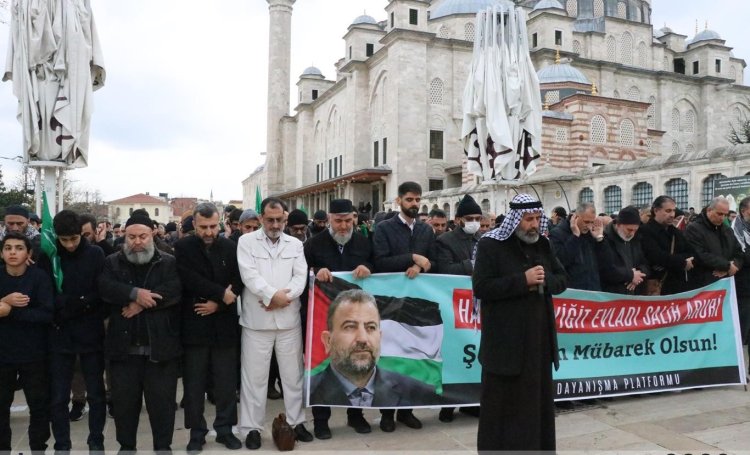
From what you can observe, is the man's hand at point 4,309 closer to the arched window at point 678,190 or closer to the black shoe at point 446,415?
the black shoe at point 446,415

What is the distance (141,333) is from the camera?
4.21 metres

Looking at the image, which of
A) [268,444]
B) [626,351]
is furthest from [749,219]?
[268,444]

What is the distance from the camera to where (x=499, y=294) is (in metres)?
3.65

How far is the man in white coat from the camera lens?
4.62 m

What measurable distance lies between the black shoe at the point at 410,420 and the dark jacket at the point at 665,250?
3.53 metres

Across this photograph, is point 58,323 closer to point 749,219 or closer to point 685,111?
point 749,219

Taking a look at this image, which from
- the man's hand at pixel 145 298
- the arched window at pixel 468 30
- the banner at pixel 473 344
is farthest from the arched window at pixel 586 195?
the arched window at pixel 468 30

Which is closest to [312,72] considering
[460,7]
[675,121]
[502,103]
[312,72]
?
[312,72]

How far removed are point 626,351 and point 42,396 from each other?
533 centimetres

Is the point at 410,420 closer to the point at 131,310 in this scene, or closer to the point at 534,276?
the point at 534,276

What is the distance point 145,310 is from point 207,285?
0.49 metres

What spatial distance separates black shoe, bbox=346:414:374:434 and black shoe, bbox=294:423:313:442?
0.45 meters

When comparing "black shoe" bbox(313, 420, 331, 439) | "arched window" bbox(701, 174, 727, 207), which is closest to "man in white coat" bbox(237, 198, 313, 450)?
"black shoe" bbox(313, 420, 331, 439)

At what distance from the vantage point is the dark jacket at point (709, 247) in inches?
248
